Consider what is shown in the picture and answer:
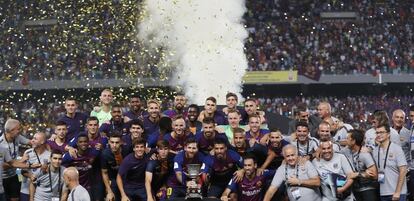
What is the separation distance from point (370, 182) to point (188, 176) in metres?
2.39

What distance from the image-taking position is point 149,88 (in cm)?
3397

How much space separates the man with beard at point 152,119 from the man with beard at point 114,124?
33 centimetres

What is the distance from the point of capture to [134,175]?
11750 mm

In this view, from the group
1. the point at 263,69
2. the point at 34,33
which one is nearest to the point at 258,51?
the point at 263,69

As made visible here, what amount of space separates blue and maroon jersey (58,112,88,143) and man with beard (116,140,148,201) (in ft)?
4.61

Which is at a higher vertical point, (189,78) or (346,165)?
(189,78)

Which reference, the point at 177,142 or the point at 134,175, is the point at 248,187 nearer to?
the point at 177,142

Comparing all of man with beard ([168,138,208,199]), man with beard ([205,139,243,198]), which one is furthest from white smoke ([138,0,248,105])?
man with beard ([168,138,208,199])

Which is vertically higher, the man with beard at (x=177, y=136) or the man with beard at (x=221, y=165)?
the man with beard at (x=177, y=136)

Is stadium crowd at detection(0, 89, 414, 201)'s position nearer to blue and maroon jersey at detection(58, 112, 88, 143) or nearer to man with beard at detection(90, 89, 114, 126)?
blue and maroon jersey at detection(58, 112, 88, 143)

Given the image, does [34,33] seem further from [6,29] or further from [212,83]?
[212,83]

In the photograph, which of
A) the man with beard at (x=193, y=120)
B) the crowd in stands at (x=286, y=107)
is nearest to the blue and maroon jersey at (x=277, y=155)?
the man with beard at (x=193, y=120)

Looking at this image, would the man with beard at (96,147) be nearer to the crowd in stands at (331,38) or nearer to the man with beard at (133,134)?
the man with beard at (133,134)

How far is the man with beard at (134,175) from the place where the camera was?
11.6m
